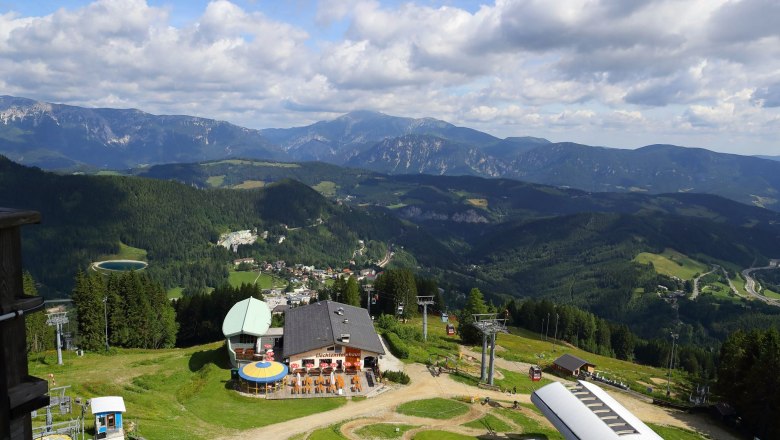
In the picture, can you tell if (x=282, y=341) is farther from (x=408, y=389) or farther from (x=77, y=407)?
(x=77, y=407)

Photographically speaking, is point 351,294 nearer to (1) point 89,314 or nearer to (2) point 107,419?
(1) point 89,314

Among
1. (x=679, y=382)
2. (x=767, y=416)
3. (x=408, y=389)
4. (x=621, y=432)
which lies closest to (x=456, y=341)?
(x=408, y=389)

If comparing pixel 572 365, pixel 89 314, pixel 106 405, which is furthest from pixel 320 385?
pixel 572 365

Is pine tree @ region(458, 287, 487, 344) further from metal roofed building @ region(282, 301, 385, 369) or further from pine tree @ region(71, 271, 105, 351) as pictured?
pine tree @ region(71, 271, 105, 351)

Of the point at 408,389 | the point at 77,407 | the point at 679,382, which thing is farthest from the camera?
the point at 679,382

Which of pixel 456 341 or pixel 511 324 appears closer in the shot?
pixel 456 341
